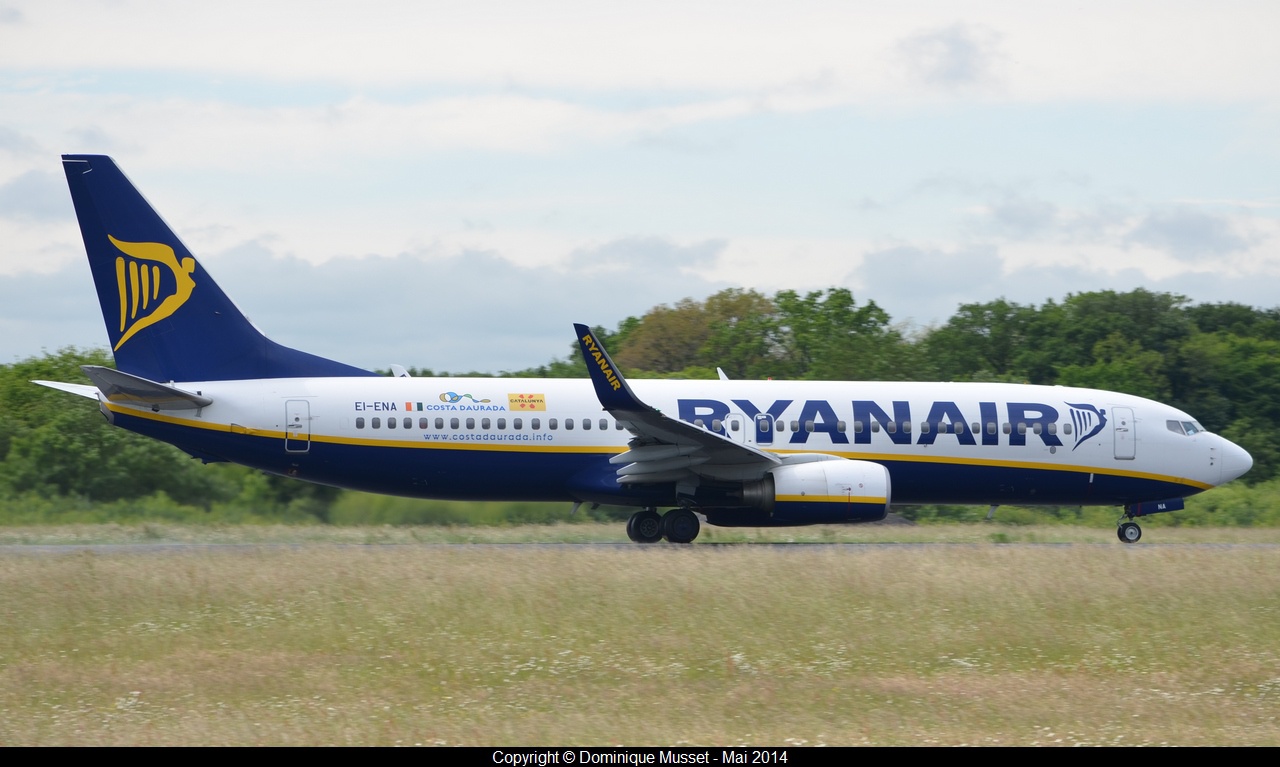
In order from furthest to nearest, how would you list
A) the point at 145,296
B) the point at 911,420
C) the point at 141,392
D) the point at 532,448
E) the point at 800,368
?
the point at 800,368 → the point at 911,420 → the point at 532,448 → the point at 145,296 → the point at 141,392

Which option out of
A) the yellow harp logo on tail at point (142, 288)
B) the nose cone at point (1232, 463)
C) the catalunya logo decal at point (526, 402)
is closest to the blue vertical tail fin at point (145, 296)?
the yellow harp logo on tail at point (142, 288)

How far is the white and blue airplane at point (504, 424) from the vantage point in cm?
2092

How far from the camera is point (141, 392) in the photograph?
2052 cm

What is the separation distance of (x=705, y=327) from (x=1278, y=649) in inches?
1823

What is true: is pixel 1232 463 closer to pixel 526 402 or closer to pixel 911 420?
pixel 911 420

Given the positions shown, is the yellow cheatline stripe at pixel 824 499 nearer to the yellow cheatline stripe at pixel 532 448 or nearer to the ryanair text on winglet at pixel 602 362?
the yellow cheatline stripe at pixel 532 448

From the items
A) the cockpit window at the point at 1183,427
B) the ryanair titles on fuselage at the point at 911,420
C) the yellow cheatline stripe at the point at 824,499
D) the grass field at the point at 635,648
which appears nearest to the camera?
A: the grass field at the point at 635,648

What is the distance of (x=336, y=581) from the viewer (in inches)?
609

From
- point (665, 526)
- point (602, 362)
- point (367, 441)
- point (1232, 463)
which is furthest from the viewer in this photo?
point (1232, 463)

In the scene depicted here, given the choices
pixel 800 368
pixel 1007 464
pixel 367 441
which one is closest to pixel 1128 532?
pixel 1007 464

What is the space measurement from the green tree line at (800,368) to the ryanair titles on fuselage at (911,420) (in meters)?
5.57

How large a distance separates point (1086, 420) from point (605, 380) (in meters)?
8.92
